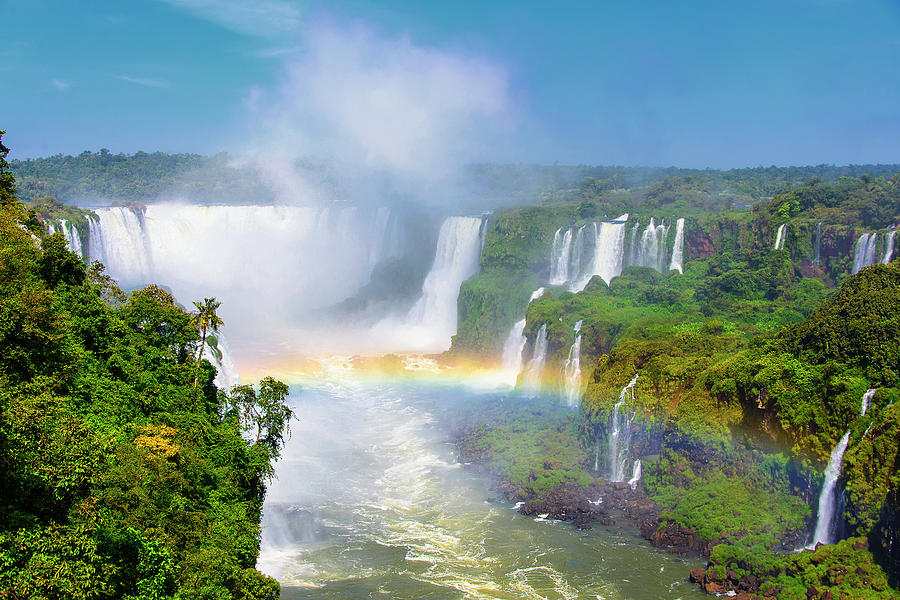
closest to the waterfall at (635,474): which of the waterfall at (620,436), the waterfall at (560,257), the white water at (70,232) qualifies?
the waterfall at (620,436)

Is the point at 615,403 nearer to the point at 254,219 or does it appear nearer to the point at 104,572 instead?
the point at 104,572

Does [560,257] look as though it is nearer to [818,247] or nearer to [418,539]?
[818,247]

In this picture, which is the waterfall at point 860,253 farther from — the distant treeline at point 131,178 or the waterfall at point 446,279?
the distant treeline at point 131,178

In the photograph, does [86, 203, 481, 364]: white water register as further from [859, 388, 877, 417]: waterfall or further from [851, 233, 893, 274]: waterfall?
[859, 388, 877, 417]: waterfall

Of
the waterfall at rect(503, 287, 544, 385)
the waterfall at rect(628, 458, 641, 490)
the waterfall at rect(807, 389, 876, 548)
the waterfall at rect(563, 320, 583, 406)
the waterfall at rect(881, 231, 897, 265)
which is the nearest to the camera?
the waterfall at rect(807, 389, 876, 548)

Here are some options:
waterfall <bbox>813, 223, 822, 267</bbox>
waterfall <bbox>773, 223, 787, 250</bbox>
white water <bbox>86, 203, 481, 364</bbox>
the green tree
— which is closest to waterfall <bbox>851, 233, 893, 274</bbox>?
waterfall <bbox>813, 223, 822, 267</bbox>

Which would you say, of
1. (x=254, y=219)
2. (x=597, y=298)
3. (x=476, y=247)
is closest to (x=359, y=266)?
(x=254, y=219)
